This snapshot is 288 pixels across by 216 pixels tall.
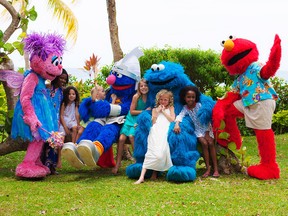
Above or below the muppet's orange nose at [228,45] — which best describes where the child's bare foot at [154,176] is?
below

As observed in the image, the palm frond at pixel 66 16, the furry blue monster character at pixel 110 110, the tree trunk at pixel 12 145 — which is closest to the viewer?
the furry blue monster character at pixel 110 110

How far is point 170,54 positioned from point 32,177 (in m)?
6.52

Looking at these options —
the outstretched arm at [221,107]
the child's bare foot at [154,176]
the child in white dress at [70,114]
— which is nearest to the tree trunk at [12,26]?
the child in white dress at [70,114]

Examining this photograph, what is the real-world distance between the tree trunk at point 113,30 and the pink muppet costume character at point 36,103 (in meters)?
2.80

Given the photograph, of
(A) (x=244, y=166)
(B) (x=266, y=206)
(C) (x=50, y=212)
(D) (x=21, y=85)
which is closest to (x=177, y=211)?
(B) (x=266, y=206)

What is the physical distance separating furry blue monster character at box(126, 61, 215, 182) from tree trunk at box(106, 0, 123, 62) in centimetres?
288

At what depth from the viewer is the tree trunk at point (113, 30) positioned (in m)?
9.50

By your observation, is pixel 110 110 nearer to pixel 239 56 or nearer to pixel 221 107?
pixel 221 107

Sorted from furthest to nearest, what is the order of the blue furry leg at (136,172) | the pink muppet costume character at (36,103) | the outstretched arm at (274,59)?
1. the pink muppet costume character at (36,103)
2. the blue furry leg at (136,172)
3. the outstretched arm at (274,59)

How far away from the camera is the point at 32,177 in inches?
260

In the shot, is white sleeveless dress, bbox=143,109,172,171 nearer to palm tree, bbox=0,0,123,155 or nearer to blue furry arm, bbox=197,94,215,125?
blue furry arm, bbox=197,94,215,125

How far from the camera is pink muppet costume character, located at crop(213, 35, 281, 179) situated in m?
6.31

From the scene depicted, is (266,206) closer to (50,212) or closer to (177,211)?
(177,211)

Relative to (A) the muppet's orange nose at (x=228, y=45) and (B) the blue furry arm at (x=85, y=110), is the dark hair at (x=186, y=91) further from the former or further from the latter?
(B) the blue furry arm at (x=85, y=110)
